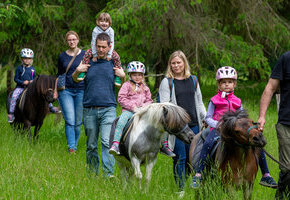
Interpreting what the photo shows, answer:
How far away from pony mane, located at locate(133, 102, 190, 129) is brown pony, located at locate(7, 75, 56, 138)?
4506mm

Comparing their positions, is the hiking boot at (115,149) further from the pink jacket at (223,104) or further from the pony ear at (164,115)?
the pink jacket at (223,104)

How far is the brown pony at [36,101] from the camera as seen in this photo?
33.2ft

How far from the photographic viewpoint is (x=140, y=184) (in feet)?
19.8

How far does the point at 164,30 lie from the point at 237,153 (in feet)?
34.8

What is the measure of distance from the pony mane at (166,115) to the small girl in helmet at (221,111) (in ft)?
1.12

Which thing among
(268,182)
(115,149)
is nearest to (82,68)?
(115,149)

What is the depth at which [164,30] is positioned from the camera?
15.4 m

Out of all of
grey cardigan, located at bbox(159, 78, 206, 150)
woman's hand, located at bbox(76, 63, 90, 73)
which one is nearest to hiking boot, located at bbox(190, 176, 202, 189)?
grey cardigan, located at bbox(159, 78, 206, 150)

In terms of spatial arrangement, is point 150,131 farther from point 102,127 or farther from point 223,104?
point 102,127

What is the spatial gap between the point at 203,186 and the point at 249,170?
0.68 m

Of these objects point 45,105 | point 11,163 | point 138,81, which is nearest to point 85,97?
point 138,81

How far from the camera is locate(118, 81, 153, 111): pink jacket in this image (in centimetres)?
654

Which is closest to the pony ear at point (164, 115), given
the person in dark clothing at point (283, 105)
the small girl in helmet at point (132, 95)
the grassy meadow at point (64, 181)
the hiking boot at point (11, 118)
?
the small girl in helmet at point (132, 95)

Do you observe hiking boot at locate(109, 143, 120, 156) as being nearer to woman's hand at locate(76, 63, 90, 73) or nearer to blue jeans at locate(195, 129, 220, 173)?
blue jeans at locate(195, 129, 220, 173)
